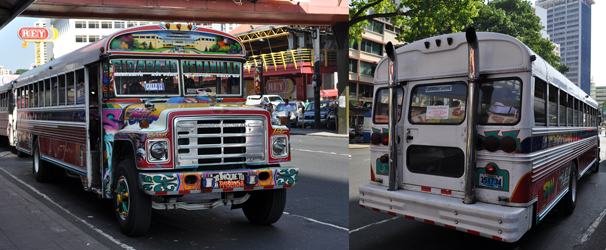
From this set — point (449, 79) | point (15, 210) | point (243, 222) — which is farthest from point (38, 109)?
point (449, 79)

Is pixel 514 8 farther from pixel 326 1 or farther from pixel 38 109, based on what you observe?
pixel 326 1

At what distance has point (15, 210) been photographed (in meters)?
7.43

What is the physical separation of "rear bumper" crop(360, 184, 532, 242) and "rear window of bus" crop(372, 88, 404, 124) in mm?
880

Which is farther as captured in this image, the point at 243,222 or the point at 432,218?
the point at 243,222

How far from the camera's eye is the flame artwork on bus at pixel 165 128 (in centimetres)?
580

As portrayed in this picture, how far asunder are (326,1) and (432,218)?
22.6 metres

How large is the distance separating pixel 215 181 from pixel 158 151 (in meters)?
0.74

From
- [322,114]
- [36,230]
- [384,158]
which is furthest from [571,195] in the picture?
[322,114]

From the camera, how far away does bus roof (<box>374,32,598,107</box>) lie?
524cm

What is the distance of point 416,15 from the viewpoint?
1104 cm

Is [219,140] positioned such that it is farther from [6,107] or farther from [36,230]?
[6,107]

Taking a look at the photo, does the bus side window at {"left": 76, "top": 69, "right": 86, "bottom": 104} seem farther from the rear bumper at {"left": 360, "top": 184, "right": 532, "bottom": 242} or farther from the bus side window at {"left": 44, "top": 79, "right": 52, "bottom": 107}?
the rear bumper at {"left": 360, "top": 184, "right": 532, "bottom": 242}

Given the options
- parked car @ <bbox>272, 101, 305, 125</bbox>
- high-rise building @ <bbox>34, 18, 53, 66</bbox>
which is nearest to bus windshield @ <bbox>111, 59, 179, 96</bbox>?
parked car @ <bbox>272, 101, 305, 125</bbox>

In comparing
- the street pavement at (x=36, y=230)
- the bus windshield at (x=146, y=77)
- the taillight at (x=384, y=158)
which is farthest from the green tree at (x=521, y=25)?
the street pavement at (x=36, y=230)
